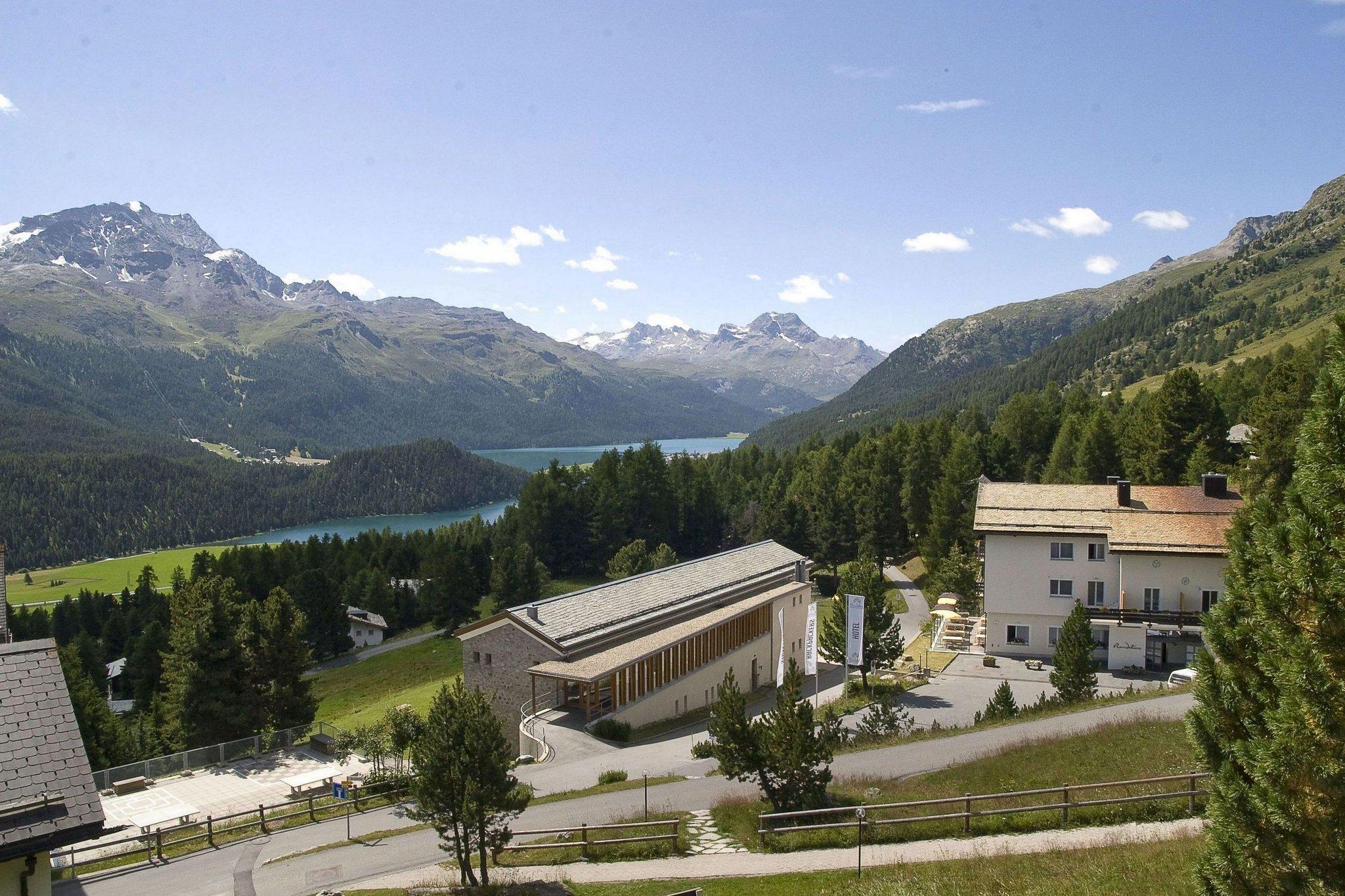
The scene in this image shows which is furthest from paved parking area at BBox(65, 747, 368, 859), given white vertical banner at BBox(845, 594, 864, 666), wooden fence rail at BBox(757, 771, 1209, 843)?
white vertical banner at BBox(845, 594, 864, 666)

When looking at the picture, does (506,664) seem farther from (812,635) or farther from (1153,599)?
(1153,599)

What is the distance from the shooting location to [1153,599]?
40.7m


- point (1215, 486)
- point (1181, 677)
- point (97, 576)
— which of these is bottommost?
point (97, 576)

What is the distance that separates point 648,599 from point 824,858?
2505cm

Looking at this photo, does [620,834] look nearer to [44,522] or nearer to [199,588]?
[199,588]

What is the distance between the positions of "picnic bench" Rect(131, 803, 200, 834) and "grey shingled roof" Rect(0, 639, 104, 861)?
17.8m

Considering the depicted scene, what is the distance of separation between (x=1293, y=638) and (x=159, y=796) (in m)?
32.4

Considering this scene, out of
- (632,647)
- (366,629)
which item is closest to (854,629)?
(632,647)

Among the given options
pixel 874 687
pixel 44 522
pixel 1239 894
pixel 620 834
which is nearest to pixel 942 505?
pixel 874 687

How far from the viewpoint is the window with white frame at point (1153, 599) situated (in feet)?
133

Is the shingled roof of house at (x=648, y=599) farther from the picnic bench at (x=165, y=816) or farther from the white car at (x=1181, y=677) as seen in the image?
the white car at (x=1181, y=677)

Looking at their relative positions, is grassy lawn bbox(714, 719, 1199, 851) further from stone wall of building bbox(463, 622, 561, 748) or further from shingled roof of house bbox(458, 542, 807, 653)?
shingled roof of house bbox(458, 542, 807, 653)

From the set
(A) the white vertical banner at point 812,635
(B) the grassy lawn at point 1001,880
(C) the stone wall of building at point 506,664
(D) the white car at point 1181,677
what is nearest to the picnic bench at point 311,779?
(C) the stone wall of building at point 506,664

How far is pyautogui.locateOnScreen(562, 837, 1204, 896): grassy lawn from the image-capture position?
1344cm
